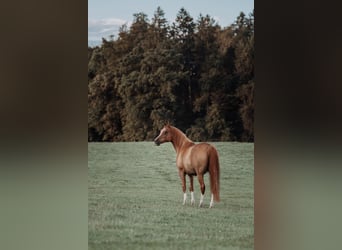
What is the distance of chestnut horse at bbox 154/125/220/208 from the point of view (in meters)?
3.33

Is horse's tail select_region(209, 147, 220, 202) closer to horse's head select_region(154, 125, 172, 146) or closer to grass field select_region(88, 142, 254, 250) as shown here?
grass field select_region(88, 142, 254, 250)

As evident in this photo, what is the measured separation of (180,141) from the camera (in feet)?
10.9

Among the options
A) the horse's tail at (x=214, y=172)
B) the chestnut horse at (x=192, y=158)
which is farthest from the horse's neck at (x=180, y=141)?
the horse's tail at (x=214, y=172)

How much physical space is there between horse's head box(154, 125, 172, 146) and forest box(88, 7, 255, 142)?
0.03m

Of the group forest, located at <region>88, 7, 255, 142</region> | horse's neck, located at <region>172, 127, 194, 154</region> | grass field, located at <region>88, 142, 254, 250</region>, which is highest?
forest, located at <region>88, 7, 255, 142</region>

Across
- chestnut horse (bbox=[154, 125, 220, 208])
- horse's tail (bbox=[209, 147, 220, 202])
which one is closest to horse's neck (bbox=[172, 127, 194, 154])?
chestnut horse (bbox=[154, 125, 220, 208])

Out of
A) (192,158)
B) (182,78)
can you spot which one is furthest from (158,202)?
(182,78)

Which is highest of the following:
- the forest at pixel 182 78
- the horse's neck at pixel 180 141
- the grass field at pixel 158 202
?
the forest at pixel 182 78

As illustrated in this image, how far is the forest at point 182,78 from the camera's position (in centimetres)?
332

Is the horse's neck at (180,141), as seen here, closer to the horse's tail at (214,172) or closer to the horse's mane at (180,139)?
the horse's mane at (180,139)

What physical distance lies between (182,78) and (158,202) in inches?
30.1
